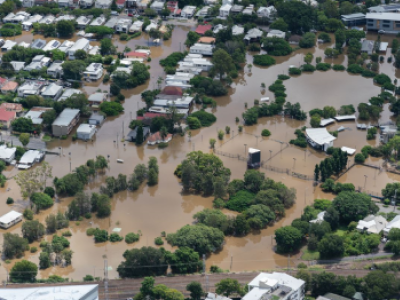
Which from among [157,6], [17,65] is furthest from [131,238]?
[157,6]

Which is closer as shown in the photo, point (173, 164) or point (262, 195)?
point (262, 195)

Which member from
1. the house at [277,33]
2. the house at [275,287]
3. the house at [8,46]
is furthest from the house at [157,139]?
the house at [277,33]

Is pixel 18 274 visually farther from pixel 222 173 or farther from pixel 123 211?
pixel 222 173

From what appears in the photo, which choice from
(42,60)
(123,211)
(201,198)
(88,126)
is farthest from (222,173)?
(42,60)

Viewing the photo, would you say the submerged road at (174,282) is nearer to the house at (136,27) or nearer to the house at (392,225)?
the house at (392,225)

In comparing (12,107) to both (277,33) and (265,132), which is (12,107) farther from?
(277,33)

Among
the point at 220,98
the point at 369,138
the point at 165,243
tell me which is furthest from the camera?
the point at 220,98
